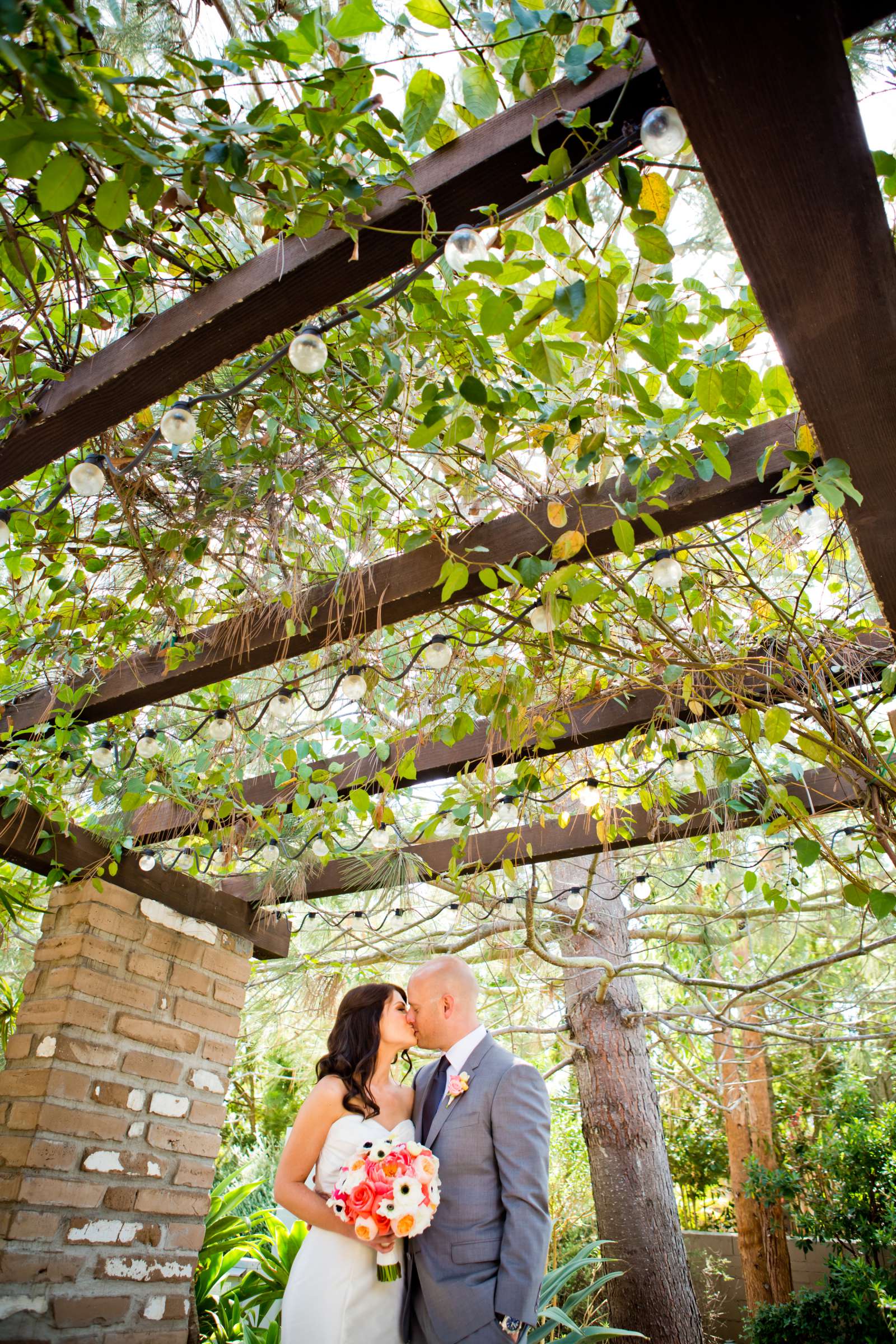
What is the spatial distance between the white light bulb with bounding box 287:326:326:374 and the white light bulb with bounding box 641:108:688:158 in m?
0.49

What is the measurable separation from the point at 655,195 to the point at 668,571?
739 mm

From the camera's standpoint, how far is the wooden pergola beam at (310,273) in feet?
3.19

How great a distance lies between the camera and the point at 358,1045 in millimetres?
2143

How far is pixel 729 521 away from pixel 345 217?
121cm

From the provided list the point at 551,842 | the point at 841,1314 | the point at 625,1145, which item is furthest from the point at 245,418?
the point at 841,1314

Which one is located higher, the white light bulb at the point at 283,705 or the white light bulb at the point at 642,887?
the white light bulb at the point at 283,705

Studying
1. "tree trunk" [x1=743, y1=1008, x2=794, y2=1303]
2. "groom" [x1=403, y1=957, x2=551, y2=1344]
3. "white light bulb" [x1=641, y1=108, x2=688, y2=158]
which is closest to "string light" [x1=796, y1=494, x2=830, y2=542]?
"white light bulb" [x1=641, y1=108, x2=688, y2=158]

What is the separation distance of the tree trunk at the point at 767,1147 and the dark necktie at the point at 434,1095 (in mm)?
3093

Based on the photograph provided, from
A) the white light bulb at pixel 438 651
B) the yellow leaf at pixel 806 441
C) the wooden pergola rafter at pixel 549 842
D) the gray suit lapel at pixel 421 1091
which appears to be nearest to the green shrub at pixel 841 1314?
the wooden pergola rafter at pixel 549 842

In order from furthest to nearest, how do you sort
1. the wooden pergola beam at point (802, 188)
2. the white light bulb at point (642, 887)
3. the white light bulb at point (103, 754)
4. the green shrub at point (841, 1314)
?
1. the green shrub at point (841, 1314)
2. the white light bulb at point (642, 887)
3. the white light bulb at point (103, 754)
4. the wooden pergola beam at point (802, 188)

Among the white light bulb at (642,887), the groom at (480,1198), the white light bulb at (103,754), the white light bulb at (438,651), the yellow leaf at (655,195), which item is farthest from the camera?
the white light bulb at (642,887)

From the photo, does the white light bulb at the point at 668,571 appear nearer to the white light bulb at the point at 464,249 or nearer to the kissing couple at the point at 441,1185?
the white light bulb at the point at 464,249

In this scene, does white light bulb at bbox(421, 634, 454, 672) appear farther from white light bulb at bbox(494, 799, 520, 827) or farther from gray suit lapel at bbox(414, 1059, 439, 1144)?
white light bulb at bbox(494, 799, 520, 827)

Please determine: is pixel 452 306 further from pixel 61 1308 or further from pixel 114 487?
pixel 61 1308
